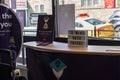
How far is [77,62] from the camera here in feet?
9.71

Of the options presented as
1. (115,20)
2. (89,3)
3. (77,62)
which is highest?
(89,3)

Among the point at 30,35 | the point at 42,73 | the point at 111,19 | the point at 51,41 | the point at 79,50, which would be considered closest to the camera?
the point at 79,50

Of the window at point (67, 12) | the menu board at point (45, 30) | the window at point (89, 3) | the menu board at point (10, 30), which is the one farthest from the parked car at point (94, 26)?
the menu board at point (10, 30)

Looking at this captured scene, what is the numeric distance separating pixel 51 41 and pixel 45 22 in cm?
30

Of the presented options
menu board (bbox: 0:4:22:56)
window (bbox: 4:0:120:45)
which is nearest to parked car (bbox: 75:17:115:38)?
window (bbox: 4:0:120:45)

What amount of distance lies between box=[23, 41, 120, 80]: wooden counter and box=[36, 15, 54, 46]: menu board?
231mm

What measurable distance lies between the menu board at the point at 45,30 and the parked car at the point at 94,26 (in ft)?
3.41

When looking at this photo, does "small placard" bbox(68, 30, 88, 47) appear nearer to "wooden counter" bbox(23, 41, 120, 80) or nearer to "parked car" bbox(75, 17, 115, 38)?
"wooden counter" bbox(23, 41, 120, 80)

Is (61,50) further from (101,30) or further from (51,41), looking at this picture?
(101,30)

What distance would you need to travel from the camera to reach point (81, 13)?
15.2 feet

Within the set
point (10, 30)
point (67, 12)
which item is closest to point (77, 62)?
point (67, 12)

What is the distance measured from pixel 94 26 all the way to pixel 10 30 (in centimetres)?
166

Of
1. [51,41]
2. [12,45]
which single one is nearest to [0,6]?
[12,45]

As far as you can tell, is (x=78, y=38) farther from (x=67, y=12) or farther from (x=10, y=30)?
(x=10, y=30)
